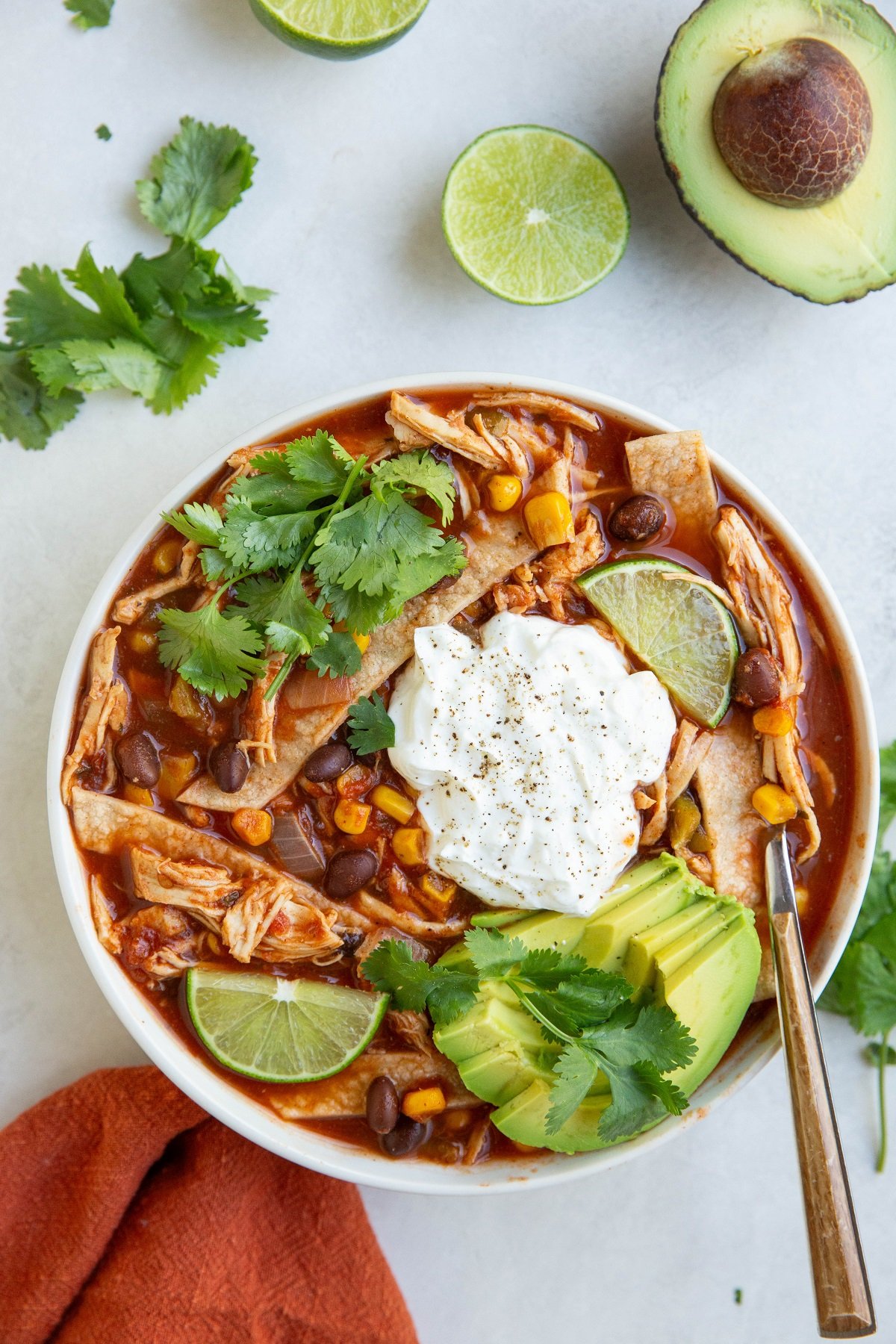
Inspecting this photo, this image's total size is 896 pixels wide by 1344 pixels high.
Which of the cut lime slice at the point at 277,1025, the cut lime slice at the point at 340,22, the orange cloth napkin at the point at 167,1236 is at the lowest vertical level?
the orange cloth napkin at the point at 167,1236

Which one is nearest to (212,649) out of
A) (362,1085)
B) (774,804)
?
(362,1085)

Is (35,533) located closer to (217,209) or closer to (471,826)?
(217,209)

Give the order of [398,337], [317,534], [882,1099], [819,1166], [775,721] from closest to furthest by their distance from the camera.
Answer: [819,1166], [317,534], [775,721], [398,337], [882,1099]

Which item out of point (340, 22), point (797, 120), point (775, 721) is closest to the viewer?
point (797, 120)

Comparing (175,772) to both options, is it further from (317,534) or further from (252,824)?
(317,534)

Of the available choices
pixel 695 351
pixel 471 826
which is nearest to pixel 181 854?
pixel 471 826

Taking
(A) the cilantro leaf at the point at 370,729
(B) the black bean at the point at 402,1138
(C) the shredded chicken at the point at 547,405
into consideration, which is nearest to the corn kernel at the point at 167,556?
(A) the cilantro leaf at the point at 370,729

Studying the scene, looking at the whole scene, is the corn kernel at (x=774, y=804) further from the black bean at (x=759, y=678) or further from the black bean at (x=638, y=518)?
the black bean at (x=638, y=518)
